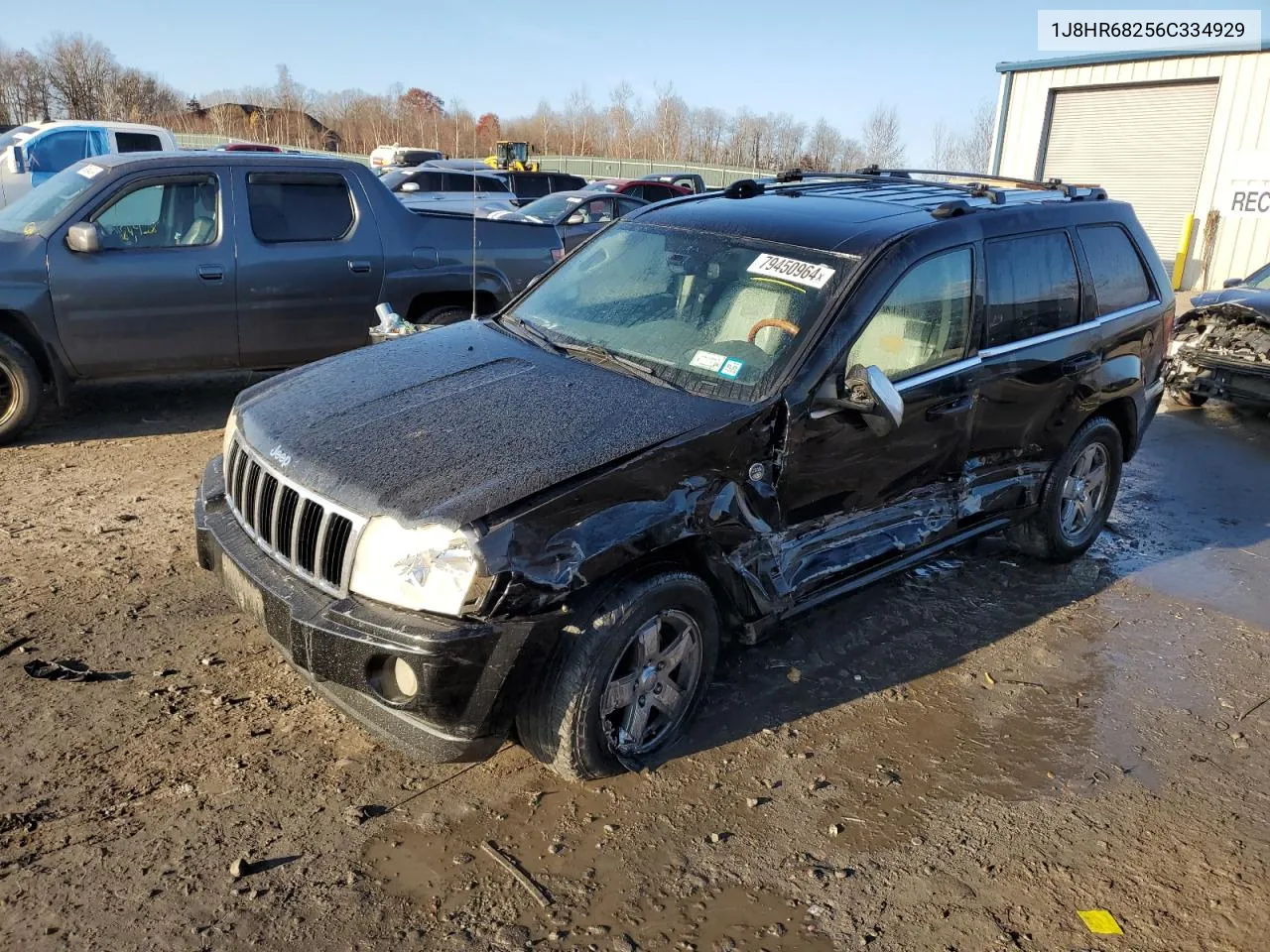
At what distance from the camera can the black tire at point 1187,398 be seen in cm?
909

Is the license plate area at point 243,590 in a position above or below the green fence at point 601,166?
below

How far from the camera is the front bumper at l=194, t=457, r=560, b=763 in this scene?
103 inches

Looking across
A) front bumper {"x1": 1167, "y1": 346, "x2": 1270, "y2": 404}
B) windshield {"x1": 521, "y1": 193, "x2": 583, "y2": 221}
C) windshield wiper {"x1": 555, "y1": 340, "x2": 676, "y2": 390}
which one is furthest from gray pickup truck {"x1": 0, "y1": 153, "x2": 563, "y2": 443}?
windshield {"x1": 521, "y1": 193, "x2": 583, "y2": 221}

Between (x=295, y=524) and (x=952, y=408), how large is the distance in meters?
2.63

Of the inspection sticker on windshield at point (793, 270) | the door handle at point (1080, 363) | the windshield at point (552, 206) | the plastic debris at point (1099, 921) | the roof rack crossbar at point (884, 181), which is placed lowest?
the plastic debris at point (1099, 921)

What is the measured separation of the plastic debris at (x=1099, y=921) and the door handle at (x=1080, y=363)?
8.56 ft

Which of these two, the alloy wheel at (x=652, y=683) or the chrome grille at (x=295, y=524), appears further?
the alloy wheel at (x=652, y=683)

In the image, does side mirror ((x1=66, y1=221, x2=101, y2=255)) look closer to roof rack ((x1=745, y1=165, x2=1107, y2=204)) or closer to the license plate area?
the license plate area

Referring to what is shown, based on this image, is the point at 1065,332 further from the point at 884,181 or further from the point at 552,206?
the point at 552,206

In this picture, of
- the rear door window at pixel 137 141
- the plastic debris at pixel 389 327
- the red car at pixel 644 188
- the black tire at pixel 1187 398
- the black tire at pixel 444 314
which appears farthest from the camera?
the red car at pixel 644 188

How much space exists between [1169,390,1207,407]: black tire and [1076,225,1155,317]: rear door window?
450 cm

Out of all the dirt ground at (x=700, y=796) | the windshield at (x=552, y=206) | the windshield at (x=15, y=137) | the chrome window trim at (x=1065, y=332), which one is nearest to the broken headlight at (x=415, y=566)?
the dirt ground at (x=700, y=796)

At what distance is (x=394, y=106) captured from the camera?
53875 mm

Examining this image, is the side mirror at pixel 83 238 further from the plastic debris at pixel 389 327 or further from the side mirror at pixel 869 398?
the side mirror at pixel 869 398
